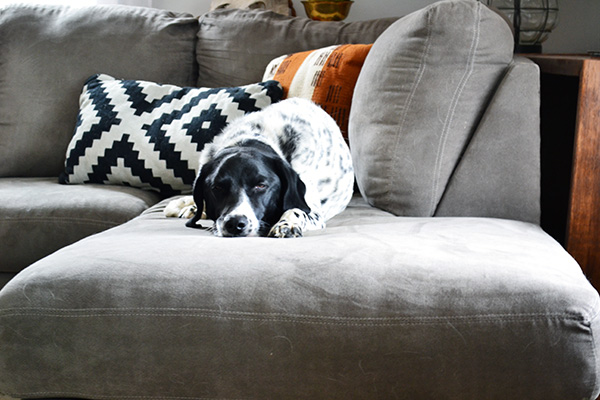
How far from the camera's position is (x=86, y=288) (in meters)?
1.32

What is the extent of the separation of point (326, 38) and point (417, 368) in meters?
1.85

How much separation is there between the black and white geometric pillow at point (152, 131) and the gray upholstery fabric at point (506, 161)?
32.1 inches

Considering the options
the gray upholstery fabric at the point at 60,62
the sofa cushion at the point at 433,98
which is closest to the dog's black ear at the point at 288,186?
the sofa cushion at the point at 433,98

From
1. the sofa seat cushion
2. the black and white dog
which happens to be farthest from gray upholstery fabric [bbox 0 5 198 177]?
the black and white dog

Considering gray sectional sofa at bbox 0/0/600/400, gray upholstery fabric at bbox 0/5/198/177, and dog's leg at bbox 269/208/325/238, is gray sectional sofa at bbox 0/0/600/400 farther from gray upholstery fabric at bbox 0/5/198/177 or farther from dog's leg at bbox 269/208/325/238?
gray upholstery fabric at bbox 0/5/198/177

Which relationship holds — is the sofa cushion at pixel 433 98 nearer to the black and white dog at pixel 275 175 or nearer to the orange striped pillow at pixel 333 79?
the black and white dog at pixel 275 175

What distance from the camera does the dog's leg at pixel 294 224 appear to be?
1750 mm

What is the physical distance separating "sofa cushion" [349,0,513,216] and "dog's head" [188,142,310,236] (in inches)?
11.7

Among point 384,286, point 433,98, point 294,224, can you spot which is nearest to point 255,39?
point 433,98

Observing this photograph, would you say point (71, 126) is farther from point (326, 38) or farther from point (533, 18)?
point (533, 18)

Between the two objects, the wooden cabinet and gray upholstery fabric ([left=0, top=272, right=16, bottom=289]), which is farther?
gray upholstery fabric ([left=0, top=272, right=16, bottom=289])

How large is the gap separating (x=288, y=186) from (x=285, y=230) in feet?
0.51

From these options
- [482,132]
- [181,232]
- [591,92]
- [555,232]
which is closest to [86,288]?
[181,232]

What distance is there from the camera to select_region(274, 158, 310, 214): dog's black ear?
6.09ft
